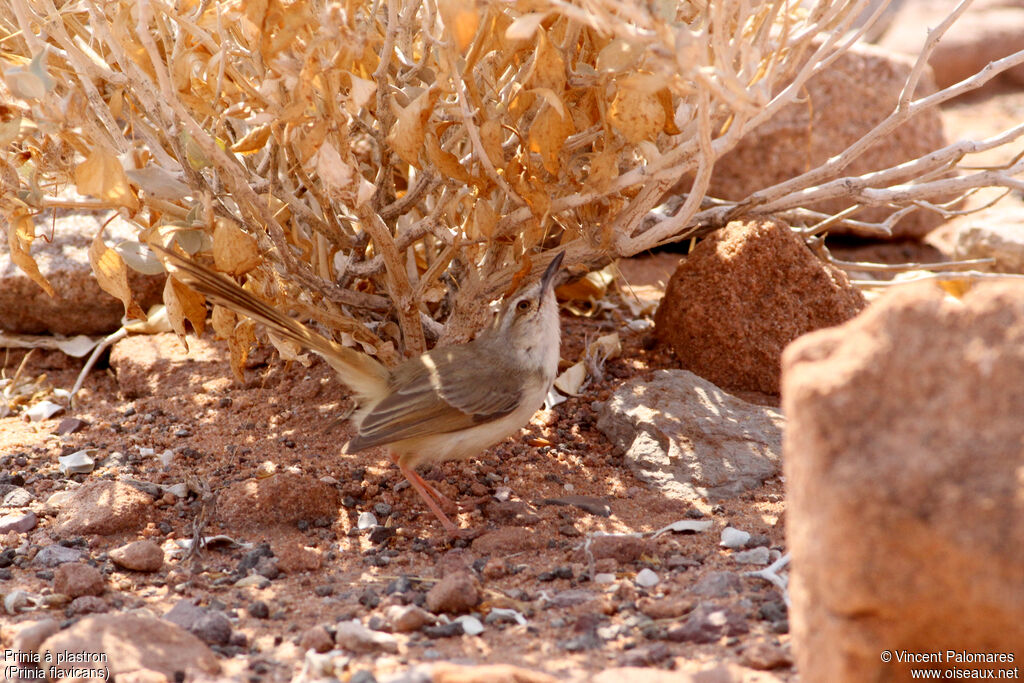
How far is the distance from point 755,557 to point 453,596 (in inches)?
47.6

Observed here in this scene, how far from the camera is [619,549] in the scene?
3848mm

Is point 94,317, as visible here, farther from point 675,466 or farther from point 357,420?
point 675,466

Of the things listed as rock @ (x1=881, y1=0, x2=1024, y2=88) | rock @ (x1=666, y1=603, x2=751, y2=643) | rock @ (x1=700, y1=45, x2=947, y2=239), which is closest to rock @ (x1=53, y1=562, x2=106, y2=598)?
rock @ (x1=666, y1=603, x2=751, y2=643)

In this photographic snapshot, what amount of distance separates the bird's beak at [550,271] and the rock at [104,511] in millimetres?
2175

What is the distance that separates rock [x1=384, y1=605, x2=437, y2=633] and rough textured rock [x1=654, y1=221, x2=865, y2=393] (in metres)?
2.81

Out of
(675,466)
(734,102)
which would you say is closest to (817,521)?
(734,102)

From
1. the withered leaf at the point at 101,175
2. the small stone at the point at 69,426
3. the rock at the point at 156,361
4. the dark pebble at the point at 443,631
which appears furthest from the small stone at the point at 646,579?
the small stone at the point at 69,426

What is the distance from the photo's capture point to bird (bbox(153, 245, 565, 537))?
4.49 m

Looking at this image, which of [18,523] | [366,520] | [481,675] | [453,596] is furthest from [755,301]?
[18,523]

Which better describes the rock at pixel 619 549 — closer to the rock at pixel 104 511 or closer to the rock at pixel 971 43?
the rock at pixel 104 511

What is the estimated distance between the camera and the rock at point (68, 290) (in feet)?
20.8

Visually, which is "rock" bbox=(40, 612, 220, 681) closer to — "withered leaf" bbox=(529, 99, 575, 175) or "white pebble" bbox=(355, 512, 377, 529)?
"white pebble" bbox=(355, 512, 377, 529)

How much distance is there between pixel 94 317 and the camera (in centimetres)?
652

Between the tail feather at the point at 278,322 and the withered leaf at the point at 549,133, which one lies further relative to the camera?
the tail feather at the point at 278,322
